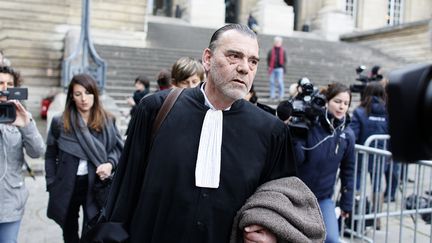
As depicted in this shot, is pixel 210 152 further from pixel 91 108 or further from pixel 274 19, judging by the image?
pixel 274 19

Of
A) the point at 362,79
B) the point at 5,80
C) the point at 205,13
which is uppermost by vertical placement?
the point at 205,13

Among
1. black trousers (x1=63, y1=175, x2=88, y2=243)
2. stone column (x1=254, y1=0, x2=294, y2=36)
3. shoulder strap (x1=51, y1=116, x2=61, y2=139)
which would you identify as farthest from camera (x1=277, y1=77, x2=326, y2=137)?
stone column (x1=254, y1=0, x2=294, y2=36)

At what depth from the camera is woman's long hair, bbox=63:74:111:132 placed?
408 cm

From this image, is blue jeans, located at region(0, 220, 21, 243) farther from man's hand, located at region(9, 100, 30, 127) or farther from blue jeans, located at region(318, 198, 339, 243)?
blue jeans, located at region(318, 198, 339, 243)

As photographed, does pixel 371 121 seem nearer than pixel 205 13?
Yes

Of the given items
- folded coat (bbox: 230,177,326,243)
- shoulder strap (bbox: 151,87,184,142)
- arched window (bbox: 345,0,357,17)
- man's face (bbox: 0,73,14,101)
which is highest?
arched window (bbox: 345,0,357,17)

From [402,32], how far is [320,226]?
79.9 ft

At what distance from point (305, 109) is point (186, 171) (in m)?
2.04

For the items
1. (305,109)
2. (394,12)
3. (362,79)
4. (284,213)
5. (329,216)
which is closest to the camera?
(284,213)

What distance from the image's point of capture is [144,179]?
2443mm

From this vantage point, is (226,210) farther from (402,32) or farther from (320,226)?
(402,32)

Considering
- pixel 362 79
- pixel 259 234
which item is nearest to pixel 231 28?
pixel 259 234

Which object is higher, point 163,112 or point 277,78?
point 277,78

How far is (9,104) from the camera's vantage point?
338 cm
